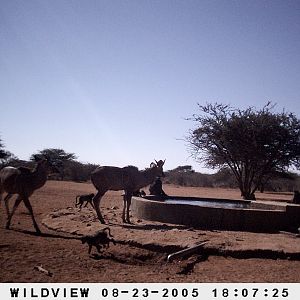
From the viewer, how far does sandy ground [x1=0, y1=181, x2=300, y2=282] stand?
5.65 m

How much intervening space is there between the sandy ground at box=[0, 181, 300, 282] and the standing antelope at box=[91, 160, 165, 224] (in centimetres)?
183

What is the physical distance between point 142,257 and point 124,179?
4.58m

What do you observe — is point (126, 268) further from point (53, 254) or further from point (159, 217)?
point (159, 217)

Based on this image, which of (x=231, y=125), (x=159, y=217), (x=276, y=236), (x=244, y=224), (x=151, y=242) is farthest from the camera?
(x=231, y=125)

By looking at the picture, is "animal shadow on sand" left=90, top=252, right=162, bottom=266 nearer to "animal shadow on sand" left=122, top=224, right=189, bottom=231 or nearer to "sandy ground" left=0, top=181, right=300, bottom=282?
"sandy ground" left=0, top=181, right=300, bottom=282

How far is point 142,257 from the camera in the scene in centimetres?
716

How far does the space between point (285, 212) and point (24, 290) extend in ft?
24.8

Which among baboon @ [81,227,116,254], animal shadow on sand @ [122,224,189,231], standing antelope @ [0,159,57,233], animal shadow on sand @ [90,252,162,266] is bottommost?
animal shadow on sand @ [90,252,162,266]

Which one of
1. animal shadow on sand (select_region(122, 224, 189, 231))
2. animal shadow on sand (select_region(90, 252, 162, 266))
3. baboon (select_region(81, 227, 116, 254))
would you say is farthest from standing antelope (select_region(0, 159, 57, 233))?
animal shadow on sand (select_region(90, 252, 162, 266))

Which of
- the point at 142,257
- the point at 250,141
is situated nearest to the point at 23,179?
the point at 142,257

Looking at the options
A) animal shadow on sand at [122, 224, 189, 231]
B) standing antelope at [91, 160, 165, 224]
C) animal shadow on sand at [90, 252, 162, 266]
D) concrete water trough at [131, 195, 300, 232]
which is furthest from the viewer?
standing antelope at [91, 160, 165, 224]

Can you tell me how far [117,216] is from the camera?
12008mm

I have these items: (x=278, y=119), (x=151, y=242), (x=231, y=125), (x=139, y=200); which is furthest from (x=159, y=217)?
(x=278, y=119)

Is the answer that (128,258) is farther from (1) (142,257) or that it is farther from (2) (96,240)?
(2) (96,240)
